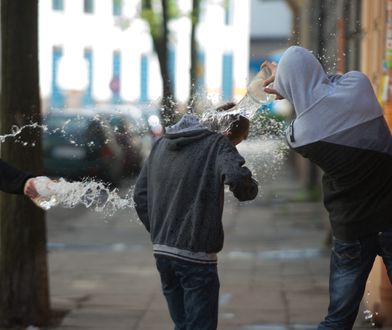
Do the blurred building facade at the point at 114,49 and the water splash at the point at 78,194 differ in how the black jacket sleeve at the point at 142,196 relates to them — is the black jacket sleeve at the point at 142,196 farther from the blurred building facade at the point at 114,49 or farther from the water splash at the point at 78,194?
the blurred building facade at the point at 114,49

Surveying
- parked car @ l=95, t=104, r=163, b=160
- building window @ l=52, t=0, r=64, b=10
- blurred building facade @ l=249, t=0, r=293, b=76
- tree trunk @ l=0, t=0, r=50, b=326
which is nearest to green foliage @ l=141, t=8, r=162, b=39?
parked car @ l=95, t=104, r=163, b=160

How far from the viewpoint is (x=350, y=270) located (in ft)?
14.6

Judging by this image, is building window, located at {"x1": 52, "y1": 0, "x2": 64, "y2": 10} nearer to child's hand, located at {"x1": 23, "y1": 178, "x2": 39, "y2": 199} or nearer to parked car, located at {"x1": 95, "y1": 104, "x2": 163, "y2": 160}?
parked car, located at {"x1": 95, "y1": 104, "x2": 163, "y2": 160}

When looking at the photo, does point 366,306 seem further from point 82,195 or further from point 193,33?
point 193,33

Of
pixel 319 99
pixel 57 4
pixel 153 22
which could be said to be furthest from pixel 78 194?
pixel 57 4

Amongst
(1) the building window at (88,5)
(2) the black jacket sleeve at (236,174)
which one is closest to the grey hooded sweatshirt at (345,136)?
(2) the black jacket sleeve at (236,174)

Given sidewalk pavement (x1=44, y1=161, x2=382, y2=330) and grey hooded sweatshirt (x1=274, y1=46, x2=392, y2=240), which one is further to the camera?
sidewalk pavement (x1=44, y1=161, x2=382, y2=330)

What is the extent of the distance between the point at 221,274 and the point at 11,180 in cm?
466

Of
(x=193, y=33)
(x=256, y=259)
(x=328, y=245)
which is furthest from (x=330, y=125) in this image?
(x=193, y=33)

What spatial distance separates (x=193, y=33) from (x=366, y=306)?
14338mm

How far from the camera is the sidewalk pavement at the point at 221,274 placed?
711 cm

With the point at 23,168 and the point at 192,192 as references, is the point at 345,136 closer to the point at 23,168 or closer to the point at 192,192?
the point at 192,192

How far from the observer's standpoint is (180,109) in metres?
6.39

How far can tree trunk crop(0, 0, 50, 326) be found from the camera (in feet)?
21.9
